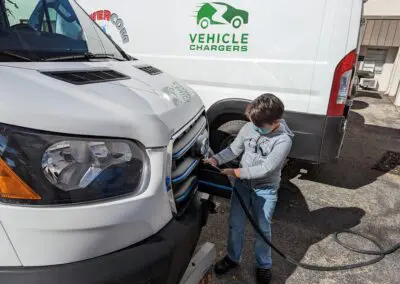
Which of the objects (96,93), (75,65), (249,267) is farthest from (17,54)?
(249,267)

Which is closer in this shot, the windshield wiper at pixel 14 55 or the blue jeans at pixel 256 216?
the windshield wiper at pixel 14 55

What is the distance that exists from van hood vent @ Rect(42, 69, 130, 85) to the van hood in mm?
35

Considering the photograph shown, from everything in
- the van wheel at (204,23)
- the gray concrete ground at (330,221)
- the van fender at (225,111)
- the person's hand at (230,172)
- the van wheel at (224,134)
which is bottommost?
the gray concrete ground at (330,221)

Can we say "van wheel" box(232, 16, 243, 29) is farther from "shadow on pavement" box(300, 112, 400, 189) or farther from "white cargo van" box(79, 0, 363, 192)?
"shadow on pavement" box(300, 112, 400, 189)

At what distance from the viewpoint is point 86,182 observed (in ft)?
4.00

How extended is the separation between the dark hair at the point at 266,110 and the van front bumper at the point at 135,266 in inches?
35.3

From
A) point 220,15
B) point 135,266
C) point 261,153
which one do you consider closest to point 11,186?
point 135,266

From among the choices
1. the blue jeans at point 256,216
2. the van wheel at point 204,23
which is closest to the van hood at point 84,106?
the blue jeans at point 256,216

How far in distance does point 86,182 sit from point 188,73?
3030mm

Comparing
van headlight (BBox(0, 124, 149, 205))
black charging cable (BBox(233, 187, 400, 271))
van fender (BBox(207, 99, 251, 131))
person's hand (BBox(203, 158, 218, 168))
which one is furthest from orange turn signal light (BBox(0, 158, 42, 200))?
van fender (BBox(207, 99, 251, 131))

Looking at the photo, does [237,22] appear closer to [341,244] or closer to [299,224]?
[299,224]

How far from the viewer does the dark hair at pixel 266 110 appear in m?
2.12

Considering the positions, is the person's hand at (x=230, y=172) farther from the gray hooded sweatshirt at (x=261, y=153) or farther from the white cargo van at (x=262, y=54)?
the white cargo van at (x=262, y=54)

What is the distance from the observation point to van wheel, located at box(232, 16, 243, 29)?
3.55m
